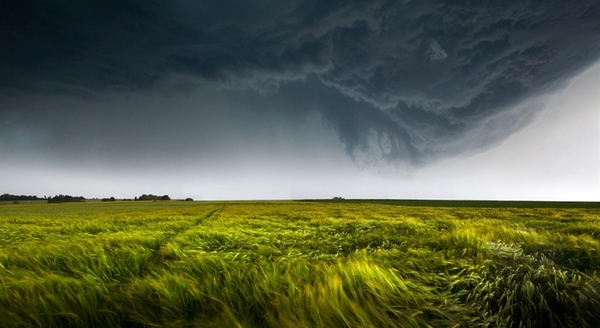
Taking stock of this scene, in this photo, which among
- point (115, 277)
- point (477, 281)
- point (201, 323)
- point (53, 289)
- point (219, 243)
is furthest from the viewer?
point (219, 243)

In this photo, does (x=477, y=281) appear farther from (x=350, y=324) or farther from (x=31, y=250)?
(x=31, y=250)

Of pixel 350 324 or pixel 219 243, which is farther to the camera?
pixel 219 243

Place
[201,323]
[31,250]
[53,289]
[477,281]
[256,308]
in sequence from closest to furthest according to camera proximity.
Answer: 1. [201,323]
2. [256,308]
3. [53,289]
4. [477,281]
5. [31,250]

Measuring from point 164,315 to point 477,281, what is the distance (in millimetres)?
2225

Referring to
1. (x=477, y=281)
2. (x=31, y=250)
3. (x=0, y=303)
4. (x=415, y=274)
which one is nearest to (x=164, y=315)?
(x=0, y=303)

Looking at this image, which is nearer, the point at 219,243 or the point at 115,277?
the point at 115,277

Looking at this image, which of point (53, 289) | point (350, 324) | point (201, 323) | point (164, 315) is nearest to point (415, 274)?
point (350, 324)

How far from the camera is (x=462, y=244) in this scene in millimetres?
3664

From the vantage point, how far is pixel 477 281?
198 centimetres

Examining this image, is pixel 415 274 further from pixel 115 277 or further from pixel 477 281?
pixel 115 277

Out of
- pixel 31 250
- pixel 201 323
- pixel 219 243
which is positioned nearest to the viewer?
pixel 201 323

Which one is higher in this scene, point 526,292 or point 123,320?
point 526,292

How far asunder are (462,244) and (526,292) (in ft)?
7.08

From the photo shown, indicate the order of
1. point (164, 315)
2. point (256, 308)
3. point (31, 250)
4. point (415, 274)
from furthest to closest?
1. point (31, 250)
2. point (415, 274)
3. point (256, 308)
4. point (164, 315)
